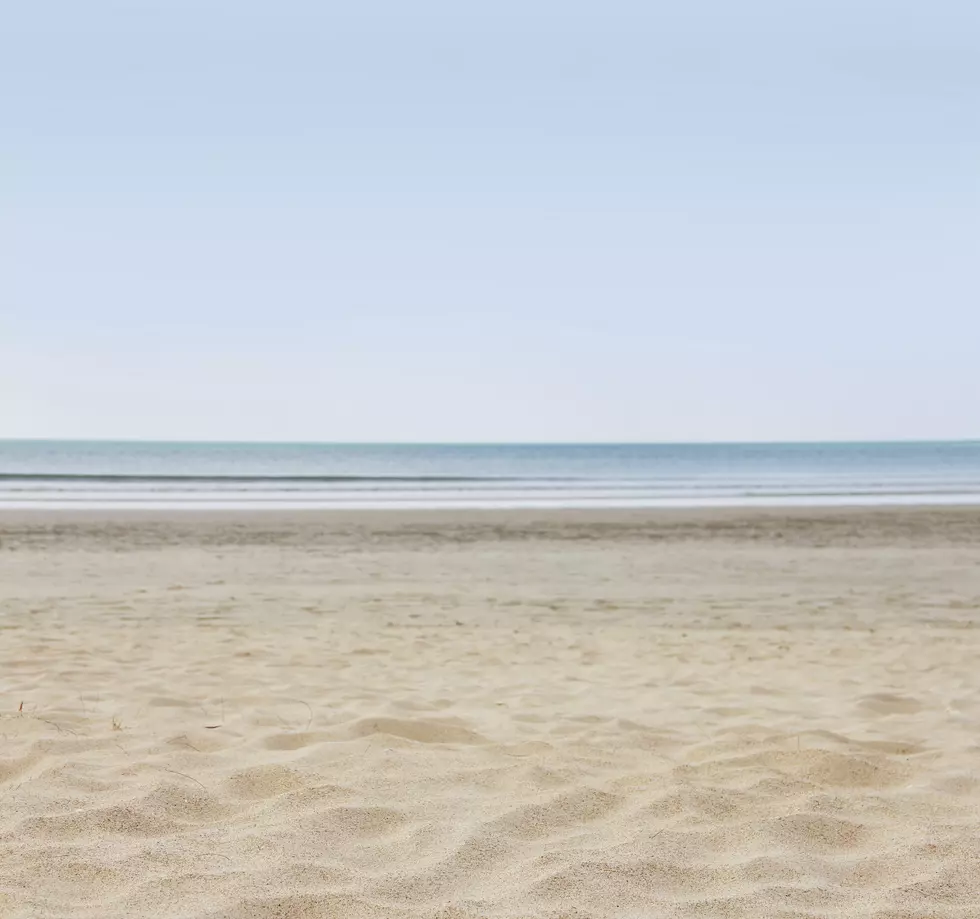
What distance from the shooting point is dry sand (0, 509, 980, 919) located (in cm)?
252

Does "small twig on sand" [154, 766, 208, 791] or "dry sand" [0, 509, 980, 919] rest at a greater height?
"small twig on sand" [154, 766, 208, 791]

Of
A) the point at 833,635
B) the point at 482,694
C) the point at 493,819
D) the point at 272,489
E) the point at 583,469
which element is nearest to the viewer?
the point at 493,819

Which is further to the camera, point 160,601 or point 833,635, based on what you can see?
point 160,601

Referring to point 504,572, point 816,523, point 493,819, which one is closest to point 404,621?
point 504,572

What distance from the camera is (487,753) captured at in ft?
12.5

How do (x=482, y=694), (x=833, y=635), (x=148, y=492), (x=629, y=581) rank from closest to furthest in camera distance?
1. (x=482, y=694)
2. (x=833, y=635)
3. (x=629, y=581)
4. (x=148, y=492)

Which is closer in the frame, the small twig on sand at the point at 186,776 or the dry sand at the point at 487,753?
the dry sand at the point at 487,753

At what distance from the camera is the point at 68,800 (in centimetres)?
304

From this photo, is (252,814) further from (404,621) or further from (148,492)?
(148,492)

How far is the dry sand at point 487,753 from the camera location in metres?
2.52

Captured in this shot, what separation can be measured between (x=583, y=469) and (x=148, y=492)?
26.6m

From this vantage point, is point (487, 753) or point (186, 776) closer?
point (186, 776)

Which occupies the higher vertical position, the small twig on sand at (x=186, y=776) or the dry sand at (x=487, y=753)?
the small twig on sand at (x=186, y=776)

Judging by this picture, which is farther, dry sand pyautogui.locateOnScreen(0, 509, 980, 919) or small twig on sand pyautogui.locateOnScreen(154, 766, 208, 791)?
small twig on sand pyautogui.locateOnScreen(154, 766, 208, 791)
